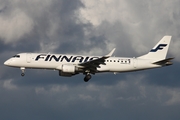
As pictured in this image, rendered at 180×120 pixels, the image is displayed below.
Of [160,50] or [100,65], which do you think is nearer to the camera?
[100,65]

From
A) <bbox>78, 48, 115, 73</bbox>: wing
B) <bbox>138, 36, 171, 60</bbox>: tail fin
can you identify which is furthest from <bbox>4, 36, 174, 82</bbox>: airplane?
<bbox>138, 36, 171, 60</bbox>: tail fin

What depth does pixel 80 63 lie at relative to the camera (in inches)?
3369

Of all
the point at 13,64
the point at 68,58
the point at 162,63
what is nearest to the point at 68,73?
the point at 68,58

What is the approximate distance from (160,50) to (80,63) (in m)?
17.1

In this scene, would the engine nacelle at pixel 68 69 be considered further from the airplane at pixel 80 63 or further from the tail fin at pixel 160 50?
the tail fin at pixel 160 50

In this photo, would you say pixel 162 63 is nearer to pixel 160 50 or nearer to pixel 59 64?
pixel 160 50

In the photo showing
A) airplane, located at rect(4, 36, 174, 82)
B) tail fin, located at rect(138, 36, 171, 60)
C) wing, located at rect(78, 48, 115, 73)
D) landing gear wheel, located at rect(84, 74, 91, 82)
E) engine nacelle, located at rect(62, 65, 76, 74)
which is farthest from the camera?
tail fin, located at rect(138, 36, 171, 60)

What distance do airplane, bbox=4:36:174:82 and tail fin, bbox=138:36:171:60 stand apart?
6.51ft

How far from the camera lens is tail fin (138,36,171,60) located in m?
92.9

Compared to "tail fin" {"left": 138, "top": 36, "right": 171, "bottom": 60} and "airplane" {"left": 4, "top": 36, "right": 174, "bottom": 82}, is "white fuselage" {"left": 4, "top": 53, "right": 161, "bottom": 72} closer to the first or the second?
"airplane" {"left": 4, "top": 36, "right": 174, "bottom": 82}

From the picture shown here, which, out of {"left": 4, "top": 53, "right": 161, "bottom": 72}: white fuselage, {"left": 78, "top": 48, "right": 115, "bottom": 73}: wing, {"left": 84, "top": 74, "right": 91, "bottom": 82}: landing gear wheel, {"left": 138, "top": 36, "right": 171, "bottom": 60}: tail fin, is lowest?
{"left": 84, "top": 74, "right": 91, "bottom": 82}: landing gear wheel

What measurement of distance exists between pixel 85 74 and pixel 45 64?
24.7 feet

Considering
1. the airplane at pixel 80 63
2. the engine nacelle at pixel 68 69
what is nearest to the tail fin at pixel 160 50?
the airplane at pixel 80 63

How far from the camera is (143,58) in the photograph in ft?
301
